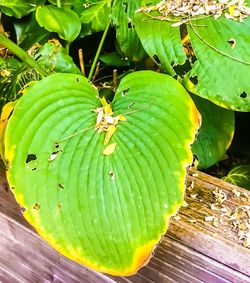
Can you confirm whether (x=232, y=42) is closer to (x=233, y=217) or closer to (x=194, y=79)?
(x=194, y=79)

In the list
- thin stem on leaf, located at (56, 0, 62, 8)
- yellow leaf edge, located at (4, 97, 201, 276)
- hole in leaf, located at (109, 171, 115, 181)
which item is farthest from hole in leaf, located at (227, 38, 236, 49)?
thin stem on leaf, located at (56, 0, 62, 8)

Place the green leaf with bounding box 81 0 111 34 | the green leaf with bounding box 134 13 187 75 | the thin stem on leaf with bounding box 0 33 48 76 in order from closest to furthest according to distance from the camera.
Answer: the green leaf with bounding box 134 13 187 75 < the thin stem on leaf with bounding box 0 33 48 76 < the green leaf with bounding box 81 0 111 34

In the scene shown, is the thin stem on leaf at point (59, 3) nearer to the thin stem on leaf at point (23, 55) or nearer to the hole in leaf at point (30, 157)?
the thin stem on leaf at point (23, 55)

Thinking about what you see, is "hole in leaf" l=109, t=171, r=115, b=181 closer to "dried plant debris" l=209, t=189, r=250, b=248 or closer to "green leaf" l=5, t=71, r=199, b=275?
"green leaf" l=5, t=71, r=199, b=275

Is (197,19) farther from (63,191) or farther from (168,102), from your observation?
(63,191)

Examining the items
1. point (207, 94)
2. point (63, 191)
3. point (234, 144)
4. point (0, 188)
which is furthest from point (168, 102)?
point (234, 144)

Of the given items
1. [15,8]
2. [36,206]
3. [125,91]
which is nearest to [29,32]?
[15,8]

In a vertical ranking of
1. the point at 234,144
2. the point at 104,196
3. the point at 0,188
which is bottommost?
the point at 234,144
